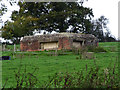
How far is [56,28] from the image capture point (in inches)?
1479

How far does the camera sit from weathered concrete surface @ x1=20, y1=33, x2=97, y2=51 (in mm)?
24319

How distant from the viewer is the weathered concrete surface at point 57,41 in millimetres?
24319

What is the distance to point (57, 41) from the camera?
996 inches

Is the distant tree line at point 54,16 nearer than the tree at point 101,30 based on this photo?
Yes

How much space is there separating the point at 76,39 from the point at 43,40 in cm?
459

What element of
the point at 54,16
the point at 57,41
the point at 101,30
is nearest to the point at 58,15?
the point at 54,16

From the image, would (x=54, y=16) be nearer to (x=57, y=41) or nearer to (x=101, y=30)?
(x=57, y=41)

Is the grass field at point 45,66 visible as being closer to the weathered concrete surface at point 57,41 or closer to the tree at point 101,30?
Answer: the weathered concrete surface at point 57,41

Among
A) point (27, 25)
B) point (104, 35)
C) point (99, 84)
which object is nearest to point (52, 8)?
point (27, 25)

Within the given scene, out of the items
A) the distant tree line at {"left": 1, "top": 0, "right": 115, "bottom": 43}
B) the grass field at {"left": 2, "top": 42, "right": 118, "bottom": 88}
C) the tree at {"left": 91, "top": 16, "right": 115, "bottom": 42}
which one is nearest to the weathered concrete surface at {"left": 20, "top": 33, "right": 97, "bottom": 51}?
the distant tree line at {"left": 1, "top": 0, "right": 115, "bottom": 43}

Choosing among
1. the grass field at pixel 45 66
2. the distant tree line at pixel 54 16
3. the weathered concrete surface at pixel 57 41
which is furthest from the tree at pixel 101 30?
the grass field at pixel 45 66

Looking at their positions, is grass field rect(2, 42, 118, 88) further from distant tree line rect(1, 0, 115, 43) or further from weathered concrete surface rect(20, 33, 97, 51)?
distant tree line rect(1, 0, 115, 43)

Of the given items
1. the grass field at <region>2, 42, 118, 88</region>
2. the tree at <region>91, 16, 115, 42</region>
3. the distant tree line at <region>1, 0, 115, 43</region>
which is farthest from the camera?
the tree at <region>91, 16, 115, 42</region>

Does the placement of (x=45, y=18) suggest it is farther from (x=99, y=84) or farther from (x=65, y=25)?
(x=99, y=84)
